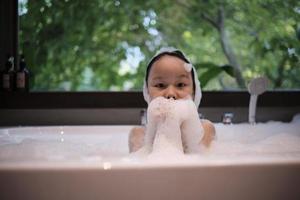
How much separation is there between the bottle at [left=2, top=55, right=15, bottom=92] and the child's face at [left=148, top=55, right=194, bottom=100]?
2.66ft

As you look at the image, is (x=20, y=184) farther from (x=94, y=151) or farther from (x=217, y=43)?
(x=217, y=43)

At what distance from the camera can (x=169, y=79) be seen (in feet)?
4.20

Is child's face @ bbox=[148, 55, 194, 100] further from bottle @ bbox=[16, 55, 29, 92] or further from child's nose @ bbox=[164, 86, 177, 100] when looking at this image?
bottle @ bbox=[16, 55, 29, 92]

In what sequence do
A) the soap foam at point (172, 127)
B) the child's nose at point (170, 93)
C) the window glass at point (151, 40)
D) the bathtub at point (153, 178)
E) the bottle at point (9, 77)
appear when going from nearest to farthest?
1. the bathtub at point (153, 178)
2. the soap foam at point (172, 127)
3. the child's nose at point (170, 93)
4. the bottle at point (9, 77)
5. the window glass at point (151, 40)

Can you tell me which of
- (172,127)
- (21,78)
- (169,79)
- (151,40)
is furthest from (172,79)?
(151,40)

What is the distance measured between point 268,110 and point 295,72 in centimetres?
44

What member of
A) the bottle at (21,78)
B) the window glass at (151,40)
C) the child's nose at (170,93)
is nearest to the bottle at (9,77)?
the bottle at (21,78)

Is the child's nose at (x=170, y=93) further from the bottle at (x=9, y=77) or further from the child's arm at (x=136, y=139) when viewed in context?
the bottle at (x=9, y=77)

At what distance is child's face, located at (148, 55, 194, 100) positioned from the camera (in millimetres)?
1273

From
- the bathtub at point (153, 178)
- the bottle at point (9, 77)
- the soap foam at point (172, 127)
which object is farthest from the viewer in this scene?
the bottle at point (9, 77)

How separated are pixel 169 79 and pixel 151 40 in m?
1.13

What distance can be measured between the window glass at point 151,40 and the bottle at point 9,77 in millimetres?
285

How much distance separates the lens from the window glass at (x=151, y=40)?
2.15m

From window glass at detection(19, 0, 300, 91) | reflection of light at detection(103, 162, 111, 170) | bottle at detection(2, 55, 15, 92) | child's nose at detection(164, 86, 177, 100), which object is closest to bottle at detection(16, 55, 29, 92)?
bottle at detection(2, 55, 15, 92)
